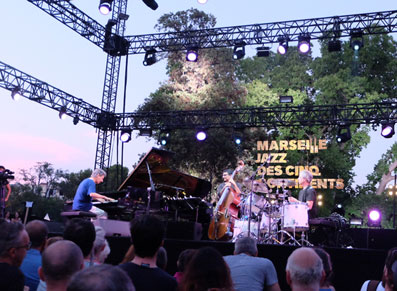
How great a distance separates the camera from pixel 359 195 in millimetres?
28859

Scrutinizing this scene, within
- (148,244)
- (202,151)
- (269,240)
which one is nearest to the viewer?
(148,244)

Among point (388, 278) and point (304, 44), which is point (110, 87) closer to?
point (304, 44)

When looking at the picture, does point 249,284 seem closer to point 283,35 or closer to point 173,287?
point 173,287

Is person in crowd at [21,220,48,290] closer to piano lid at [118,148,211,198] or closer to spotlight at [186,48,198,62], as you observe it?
piano lid at [118,148,211,198]

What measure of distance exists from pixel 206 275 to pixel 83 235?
117cm

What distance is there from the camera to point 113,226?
8375 millimetres

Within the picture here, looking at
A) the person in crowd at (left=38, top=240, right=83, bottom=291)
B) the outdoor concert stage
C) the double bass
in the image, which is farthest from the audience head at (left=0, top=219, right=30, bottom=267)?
the double bass

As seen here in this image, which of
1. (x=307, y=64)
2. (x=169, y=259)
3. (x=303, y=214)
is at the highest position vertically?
(x=307, y=64)

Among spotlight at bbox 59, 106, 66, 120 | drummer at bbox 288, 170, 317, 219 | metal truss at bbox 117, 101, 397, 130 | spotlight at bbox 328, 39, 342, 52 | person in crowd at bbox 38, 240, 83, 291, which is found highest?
spotlight at bbox 328, 39, 342, 52

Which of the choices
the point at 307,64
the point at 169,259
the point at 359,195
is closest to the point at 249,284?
the point at 169,259

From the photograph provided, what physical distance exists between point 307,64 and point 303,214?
2460 centimetres

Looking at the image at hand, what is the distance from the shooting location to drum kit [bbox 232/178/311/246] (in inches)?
367

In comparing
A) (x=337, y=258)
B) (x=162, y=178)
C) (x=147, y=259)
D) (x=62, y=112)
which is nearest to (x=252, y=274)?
(x=147, y=259)

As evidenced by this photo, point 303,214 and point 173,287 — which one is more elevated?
point 303,214
